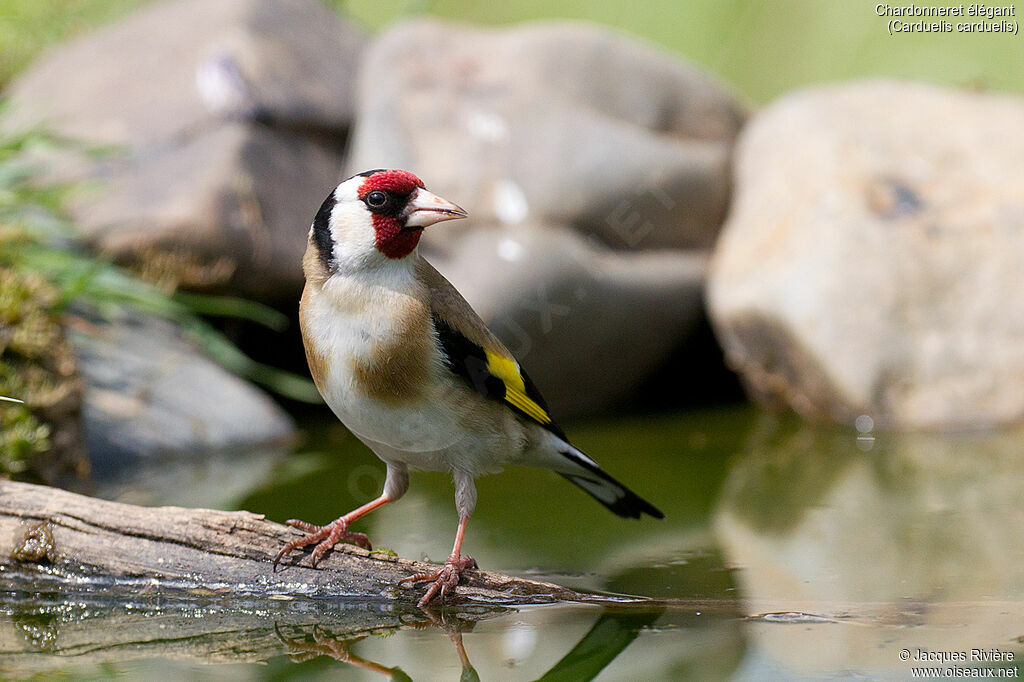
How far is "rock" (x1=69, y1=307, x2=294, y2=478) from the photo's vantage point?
530 cm

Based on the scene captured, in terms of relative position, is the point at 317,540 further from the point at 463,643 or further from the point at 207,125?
the point at 207,125

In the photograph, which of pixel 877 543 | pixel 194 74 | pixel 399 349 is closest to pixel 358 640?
pixel 399 349

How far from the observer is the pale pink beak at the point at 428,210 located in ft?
9.25

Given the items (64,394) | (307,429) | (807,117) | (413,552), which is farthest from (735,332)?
(64,394)

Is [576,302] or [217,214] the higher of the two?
[576,302]

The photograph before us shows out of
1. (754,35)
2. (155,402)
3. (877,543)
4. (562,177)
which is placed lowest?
(155,402)

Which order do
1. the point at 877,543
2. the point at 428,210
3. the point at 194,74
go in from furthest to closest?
the point at 194,74 → the point at 877,543 → the point at 428,210

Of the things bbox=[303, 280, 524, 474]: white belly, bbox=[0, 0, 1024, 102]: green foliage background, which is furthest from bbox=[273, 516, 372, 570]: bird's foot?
bbox=[0, 0, 1024, 102]: green foliage background

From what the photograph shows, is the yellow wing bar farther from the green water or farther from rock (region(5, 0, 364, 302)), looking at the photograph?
rock (region(5, 0, 364, 302))

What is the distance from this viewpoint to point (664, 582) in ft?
11.3

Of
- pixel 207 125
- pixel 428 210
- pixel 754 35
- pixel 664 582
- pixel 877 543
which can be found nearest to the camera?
pixel 428 210

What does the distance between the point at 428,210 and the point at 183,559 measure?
118cm

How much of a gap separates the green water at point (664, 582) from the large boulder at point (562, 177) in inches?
40.1

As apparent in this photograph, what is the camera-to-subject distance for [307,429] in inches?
244
